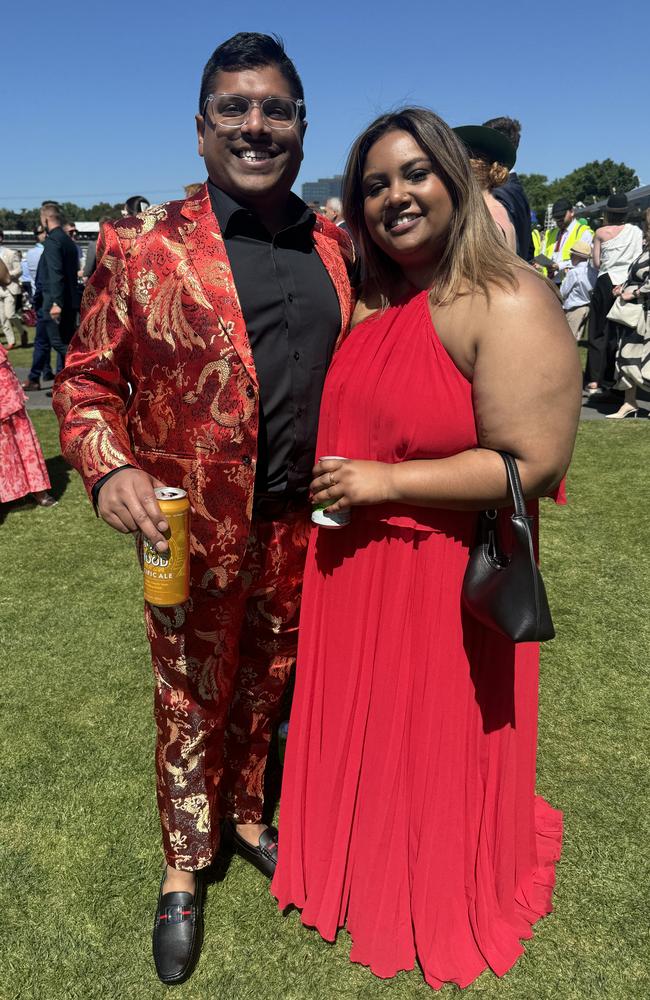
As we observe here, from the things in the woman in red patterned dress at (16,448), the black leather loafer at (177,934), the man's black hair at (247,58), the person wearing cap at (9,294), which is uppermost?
the man's black hair at (247,58)

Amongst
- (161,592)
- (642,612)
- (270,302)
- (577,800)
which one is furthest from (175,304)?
(642,612)

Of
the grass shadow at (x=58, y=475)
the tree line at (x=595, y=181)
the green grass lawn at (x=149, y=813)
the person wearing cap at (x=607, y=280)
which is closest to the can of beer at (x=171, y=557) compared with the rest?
the green grass lawn at (x=149, y=813)

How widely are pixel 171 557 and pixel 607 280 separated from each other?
27.3 feet

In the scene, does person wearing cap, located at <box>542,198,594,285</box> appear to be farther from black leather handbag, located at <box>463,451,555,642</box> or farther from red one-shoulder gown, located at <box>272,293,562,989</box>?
black leather handbag, located at <box>463,451,555,642</box>

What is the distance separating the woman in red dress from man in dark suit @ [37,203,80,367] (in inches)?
285

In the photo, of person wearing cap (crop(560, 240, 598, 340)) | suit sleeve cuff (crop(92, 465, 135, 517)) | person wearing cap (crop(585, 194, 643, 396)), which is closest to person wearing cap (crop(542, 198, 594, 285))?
person wearing cap (crop(560, 240, 598, 340))

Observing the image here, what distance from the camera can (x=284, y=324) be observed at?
179 centimetres

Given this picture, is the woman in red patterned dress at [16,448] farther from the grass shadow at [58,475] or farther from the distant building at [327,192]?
the distant building at [327,192]

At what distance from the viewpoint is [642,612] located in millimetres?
3766

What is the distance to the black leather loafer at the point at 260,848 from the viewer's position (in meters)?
2.28

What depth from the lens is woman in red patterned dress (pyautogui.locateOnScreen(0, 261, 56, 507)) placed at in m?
5.18

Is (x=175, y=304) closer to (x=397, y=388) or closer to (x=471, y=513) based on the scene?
(x=397, y=388)

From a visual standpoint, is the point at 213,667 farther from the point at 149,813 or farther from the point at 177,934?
the point at 149,813

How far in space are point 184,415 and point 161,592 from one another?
0.43 metres
